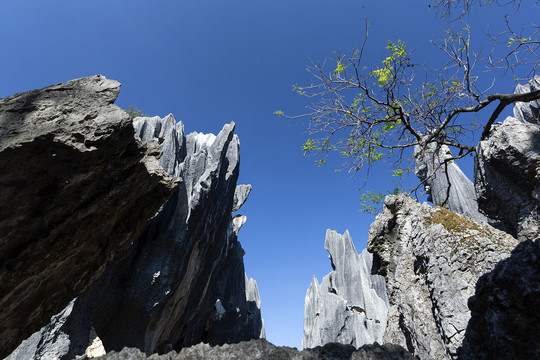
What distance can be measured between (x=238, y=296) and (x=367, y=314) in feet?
54.2

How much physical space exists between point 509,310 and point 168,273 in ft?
56.3

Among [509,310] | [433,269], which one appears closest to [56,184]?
[509,310]

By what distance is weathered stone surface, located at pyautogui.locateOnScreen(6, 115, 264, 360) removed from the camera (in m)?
14.7

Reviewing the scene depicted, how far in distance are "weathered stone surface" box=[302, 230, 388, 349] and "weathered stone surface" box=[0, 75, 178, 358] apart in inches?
1358

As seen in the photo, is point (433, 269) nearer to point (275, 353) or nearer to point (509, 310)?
point (509, 310)

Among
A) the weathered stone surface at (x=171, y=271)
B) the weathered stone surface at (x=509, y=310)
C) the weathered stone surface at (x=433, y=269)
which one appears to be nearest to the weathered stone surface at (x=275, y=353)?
the weathered stone surface at (x=509, y=310)

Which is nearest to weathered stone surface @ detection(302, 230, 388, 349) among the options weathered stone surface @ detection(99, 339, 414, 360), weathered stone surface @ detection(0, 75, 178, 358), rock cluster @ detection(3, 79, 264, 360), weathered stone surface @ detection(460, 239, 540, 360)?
rock cluster @ detection(3, 79, 264, 360)

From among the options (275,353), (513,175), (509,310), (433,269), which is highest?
(513,175)

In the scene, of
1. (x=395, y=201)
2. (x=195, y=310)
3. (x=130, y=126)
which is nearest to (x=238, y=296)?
(x=195, y=310)

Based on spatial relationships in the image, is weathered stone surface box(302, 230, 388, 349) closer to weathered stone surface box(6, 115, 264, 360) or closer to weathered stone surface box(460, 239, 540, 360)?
weathered stone surface box(6, 115, 264, 360)

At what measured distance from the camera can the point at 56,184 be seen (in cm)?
306

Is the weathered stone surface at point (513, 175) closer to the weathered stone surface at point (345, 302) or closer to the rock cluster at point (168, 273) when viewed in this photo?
the rock cluster at point (168, 273)

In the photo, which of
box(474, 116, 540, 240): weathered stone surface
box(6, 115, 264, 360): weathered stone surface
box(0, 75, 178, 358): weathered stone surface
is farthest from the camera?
box(6, 115, 264, 360): weathered stone surface

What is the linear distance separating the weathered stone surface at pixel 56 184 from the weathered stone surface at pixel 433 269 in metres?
4.64
